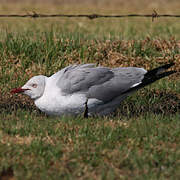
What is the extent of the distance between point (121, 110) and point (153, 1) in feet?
50.0

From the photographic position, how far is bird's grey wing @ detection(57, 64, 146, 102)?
15.9ft

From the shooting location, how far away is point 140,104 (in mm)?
5648

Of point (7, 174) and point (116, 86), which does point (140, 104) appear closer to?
point (116, 86)

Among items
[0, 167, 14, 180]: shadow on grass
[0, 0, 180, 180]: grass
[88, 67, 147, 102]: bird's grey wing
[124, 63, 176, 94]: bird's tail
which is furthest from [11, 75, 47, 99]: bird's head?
[0, 167, 14, 180]: shadow on grass

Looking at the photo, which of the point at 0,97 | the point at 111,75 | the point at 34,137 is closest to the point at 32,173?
the point at 34,137

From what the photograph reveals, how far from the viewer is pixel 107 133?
167 inches

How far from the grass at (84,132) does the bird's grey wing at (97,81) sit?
0.89ft

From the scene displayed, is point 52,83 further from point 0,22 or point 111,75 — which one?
point 0,22

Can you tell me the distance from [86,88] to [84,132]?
0.75 meters

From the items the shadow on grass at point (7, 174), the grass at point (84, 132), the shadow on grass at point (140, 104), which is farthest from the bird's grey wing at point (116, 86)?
the shadow on grass at point (7, 174)

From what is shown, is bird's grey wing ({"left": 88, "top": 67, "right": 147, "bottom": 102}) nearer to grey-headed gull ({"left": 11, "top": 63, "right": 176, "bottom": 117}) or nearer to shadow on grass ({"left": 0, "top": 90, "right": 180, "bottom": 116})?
grey-headed gull ({"left": 11, "top": 63, "right": 176, "bottom": 117})

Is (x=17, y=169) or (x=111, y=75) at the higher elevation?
(x=111, y=75)

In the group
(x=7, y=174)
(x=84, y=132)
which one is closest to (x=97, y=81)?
(x=84, y=132)

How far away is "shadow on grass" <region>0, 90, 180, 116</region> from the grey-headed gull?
1.24 feet
